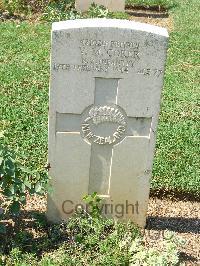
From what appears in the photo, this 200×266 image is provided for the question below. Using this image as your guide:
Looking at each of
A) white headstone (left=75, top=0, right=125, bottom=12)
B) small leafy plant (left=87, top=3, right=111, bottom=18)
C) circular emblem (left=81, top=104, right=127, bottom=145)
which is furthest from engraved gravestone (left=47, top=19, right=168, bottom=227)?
white headstone (left=75, top=0, right=125, bottom=12)

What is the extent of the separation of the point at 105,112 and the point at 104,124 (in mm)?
114

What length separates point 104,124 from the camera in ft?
12.3

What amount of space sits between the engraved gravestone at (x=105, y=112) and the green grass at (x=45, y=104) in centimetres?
36

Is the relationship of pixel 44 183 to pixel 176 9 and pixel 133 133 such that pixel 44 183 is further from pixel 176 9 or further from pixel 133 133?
pixel 176 9

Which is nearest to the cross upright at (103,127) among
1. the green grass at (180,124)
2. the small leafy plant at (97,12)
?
the green grass at (180,124)

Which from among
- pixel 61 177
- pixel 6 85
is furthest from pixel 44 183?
pixel 6 85

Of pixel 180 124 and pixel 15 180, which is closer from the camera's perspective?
pixel 15 180

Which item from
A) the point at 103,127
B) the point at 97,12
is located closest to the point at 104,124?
the point at 103,127

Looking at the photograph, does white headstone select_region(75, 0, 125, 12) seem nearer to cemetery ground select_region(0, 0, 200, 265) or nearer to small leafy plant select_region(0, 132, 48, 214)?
cemetery ground select_region(0, 0, 200, 265)

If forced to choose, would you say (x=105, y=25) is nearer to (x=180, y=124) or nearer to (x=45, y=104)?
(x=180, y=124)

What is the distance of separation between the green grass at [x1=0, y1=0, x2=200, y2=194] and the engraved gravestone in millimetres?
358

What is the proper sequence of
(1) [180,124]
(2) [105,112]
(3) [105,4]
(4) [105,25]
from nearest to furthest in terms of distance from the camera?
1. (4) [105,25]
2. (2) [105,112]
3. (1) [180,124]
4. (3) [105,4]

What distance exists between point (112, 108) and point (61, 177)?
707 mm

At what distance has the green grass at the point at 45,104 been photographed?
4965mm
